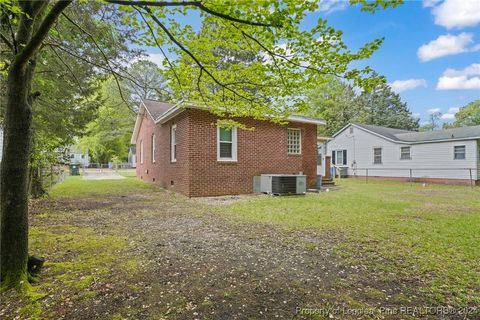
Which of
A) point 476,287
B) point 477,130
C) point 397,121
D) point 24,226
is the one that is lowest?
point 476,287

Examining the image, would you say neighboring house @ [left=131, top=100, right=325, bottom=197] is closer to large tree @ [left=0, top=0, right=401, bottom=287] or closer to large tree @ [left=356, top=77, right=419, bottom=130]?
large tree @ [left=0, top=0, right=401, bottom=287]

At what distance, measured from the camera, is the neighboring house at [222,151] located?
9422 millimetres

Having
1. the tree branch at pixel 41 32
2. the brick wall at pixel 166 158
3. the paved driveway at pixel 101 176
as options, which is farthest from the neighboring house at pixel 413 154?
Result: the tree branch at pixel 41 32

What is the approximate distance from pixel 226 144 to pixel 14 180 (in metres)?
7.76

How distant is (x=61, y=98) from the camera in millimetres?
7773

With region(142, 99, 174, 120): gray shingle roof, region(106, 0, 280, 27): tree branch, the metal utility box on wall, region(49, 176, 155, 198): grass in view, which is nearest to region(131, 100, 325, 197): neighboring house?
region(142, 99, 174, 120): gray shingle roof

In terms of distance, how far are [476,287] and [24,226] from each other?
15.8ft

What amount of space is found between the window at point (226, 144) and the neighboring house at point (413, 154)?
44.7 ft

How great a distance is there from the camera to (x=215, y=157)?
979cm

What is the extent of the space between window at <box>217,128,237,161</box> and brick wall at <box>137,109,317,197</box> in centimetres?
18

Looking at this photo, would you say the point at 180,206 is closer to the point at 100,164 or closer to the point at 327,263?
the point at 327,263

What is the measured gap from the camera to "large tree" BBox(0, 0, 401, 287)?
2447 millimetres

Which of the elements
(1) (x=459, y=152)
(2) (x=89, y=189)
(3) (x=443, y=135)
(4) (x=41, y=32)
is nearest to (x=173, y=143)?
(2) (x=89, y=189)

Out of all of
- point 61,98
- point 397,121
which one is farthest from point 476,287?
point 397,121
